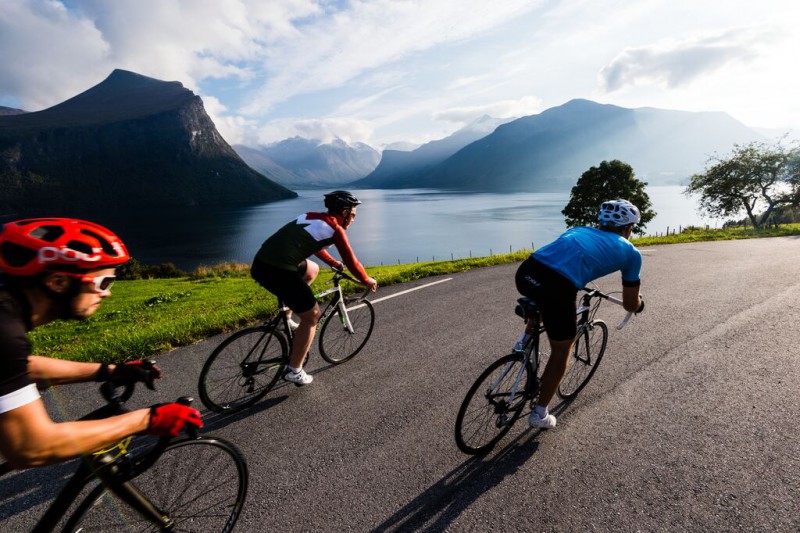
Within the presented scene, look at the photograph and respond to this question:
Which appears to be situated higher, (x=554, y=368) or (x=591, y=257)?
(x=591, y=257)

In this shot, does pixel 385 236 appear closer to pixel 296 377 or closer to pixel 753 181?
pixel 753 181

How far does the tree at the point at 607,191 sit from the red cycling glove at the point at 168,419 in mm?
46068

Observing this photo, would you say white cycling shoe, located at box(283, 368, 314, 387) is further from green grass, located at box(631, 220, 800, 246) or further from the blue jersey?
green grass, located at box(631, 220, 800, 246)

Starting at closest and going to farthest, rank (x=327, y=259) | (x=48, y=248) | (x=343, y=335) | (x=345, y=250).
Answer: (x=48, y=248)
(x=345, y=250)
(x=327, y=259)
(x=343, y=335)

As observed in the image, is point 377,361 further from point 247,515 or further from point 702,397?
point 702,397

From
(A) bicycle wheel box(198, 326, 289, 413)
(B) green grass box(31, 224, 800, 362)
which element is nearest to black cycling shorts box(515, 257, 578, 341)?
(A) bicycle wheel box(198, 326, 289, 413)

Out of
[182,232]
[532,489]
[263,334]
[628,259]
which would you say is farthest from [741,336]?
[182,232]

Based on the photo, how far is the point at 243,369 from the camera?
477cm

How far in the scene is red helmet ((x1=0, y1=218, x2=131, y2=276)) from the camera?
1912 millimetres

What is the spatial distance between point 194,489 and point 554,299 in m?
3.55

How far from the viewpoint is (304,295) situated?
15.2 ft

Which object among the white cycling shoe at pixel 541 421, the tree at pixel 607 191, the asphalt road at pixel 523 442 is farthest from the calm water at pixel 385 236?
the white cycling shoe at pixel 541 421

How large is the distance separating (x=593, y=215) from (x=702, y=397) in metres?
44.0

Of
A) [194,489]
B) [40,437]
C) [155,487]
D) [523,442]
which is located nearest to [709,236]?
[523,442]
